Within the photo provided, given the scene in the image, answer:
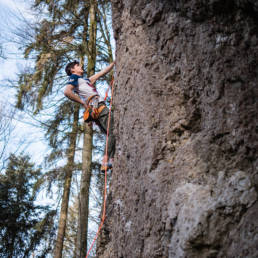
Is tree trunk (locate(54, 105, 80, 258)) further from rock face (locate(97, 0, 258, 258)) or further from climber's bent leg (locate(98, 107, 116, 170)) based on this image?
rock face (locate(97, 0, 258, 258))

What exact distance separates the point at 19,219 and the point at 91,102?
32.3 feet

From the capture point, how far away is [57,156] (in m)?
9.45

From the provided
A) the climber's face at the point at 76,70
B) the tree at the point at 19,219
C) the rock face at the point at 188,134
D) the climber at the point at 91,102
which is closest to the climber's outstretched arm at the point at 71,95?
the climber at the point at 91,102

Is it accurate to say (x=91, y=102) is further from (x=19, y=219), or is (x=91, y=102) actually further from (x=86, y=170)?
(x=19, y=219)

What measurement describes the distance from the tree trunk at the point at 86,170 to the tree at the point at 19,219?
3086 millimetres

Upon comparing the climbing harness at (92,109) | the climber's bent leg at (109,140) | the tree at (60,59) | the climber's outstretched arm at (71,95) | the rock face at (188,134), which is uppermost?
the tree at (60,59)

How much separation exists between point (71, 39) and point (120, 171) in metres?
7.25

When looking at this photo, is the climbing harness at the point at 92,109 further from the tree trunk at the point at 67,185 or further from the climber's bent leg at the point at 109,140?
the tree trunk at the point at 67,185

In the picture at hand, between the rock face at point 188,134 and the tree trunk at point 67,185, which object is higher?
the tree trunk at point 67,185

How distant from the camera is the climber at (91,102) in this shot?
4.10 metres

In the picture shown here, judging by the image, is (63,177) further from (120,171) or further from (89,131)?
(120,171)

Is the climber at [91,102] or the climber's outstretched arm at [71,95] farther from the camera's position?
the climber's outstretched arm at [71,95]

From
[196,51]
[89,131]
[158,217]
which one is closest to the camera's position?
[158,217]

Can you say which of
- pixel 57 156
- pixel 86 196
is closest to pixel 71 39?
pixel 57 156
